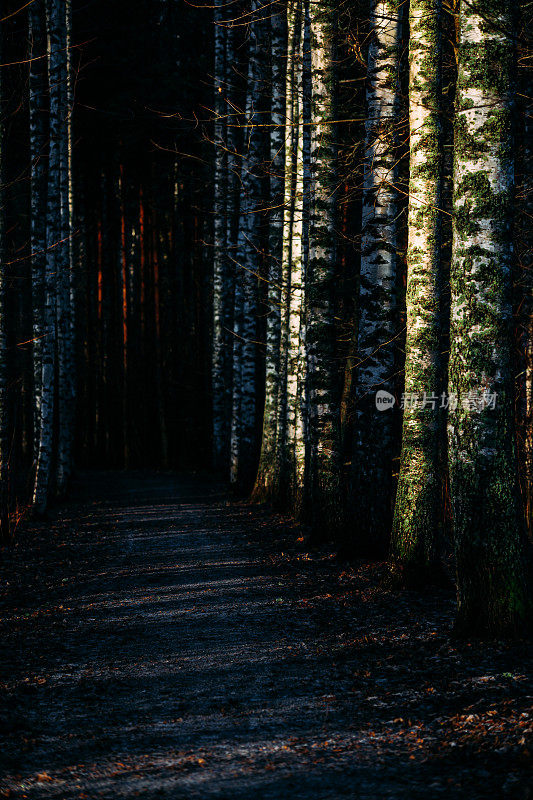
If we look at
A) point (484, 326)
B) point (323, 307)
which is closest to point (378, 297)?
point (323, 307)

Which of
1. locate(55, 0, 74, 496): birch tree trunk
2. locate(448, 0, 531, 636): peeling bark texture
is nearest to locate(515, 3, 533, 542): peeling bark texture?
locate(448, 0, 531, 636): peeling bark texture

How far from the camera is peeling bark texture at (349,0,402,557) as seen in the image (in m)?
8.99

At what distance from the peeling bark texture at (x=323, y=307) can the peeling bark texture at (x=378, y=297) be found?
5.35ft

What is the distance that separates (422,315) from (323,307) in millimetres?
3405

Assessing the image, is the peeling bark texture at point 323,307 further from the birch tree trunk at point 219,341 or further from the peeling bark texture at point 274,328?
the birch tree trunk at point 219,341

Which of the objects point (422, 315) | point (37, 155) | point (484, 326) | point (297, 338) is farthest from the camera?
point (297, 338)

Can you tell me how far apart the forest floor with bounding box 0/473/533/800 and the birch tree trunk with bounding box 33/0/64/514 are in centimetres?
407

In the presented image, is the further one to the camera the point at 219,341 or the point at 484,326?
the point at 219,341

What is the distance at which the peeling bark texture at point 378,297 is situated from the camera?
8.99m

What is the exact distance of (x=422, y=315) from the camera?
7.90 m

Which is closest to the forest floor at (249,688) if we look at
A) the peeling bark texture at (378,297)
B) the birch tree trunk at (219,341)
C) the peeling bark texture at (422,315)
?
the peeling bark texture at (422,315)

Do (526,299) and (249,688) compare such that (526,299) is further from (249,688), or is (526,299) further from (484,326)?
(249,688)

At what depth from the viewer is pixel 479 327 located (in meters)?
5.87

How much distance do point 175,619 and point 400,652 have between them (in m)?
2.40
